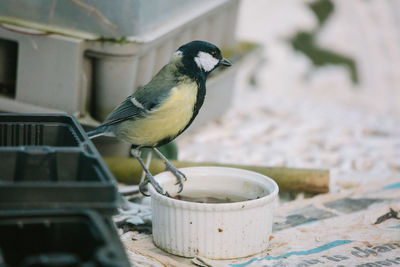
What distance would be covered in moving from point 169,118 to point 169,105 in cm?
4

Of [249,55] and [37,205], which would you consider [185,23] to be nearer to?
[249,55]

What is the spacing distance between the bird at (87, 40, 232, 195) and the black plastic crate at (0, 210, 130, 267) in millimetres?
672

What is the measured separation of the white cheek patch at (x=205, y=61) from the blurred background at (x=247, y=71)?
42 cm

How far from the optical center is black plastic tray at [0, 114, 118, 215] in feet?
4.28

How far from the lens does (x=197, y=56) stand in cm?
210

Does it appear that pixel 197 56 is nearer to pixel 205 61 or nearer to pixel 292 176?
pixel 205 61

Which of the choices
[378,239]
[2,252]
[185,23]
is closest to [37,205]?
[2,252]

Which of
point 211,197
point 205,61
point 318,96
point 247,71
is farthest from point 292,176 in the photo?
point 318,96

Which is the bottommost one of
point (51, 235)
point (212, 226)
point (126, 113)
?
point (212, 226)

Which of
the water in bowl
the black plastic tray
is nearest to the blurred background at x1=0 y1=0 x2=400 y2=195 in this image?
the water in bowl

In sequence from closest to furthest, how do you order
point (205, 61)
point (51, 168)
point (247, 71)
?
point (51, 168) < point (205, 61) < point (247, 71)

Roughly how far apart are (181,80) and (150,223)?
47cm

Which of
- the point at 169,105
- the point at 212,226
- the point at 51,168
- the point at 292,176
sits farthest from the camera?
the point at 292,176

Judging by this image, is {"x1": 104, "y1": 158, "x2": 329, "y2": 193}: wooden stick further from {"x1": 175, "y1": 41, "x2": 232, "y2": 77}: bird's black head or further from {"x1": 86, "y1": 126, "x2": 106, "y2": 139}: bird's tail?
{"x1": 175, "y1": 41, "x2": 232, "y2": 77}: bird's black head
